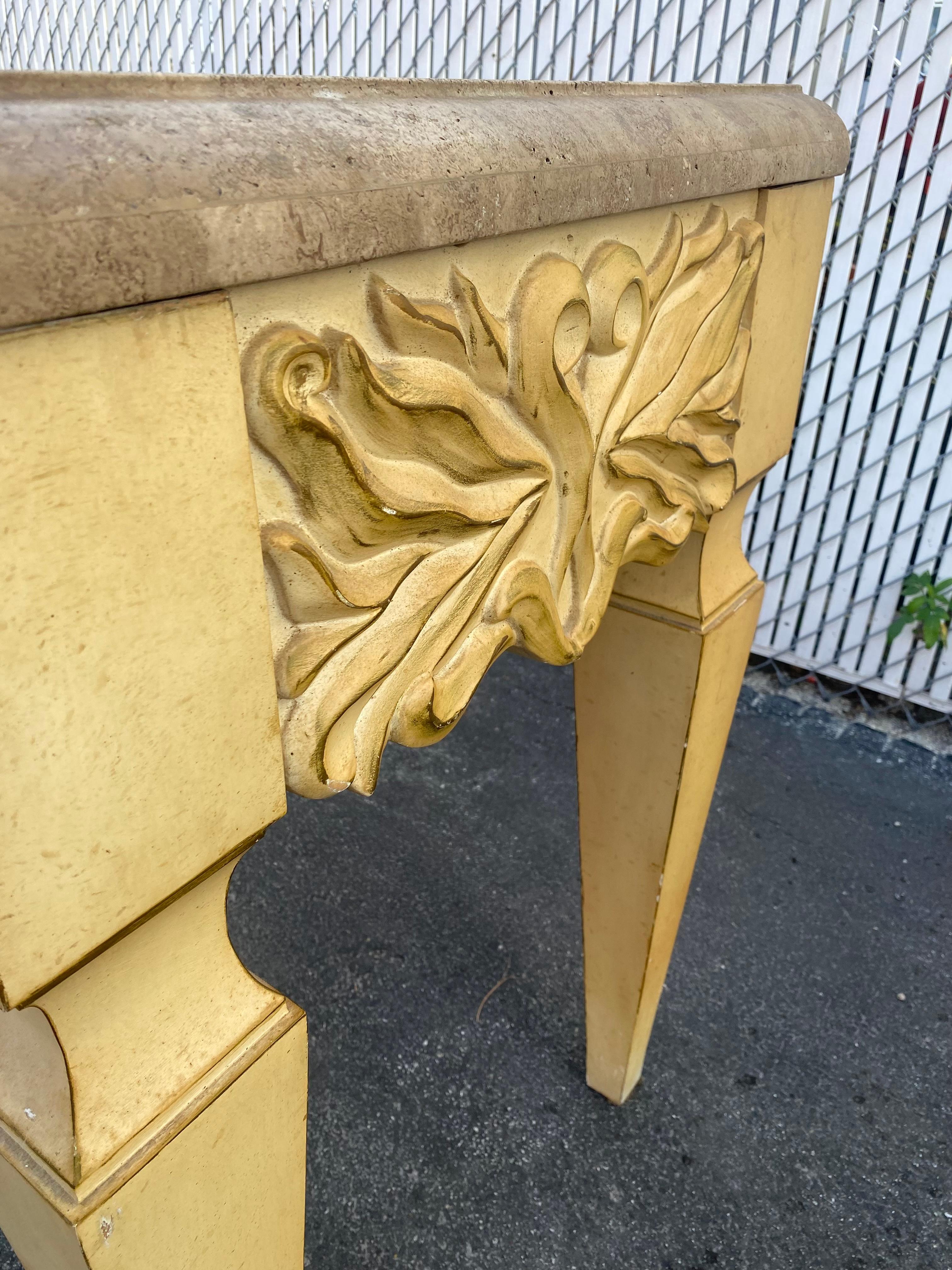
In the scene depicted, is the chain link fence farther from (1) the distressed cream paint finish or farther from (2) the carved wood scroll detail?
(1) the distressed cream paint finish

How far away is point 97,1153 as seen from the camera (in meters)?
0.41

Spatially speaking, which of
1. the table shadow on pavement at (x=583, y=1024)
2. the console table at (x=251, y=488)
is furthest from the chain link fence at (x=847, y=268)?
the console table at (x=251, y=488)

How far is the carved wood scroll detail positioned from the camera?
406 millimetres

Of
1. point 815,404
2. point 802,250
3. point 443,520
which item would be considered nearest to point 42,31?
point 815,404

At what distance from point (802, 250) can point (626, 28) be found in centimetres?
125

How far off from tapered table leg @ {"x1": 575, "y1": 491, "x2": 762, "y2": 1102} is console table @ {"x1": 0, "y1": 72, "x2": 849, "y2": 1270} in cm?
20

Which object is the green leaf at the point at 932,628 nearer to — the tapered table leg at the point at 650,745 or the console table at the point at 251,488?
the tapered table leg at the point at 650,745

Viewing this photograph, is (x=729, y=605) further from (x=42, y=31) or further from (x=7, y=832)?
(x=42, y=31)

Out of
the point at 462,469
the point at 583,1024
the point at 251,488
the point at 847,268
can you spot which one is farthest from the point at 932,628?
the point at 251,488

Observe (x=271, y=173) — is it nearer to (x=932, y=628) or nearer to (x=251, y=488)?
(x=251, y=488)

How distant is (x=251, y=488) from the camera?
37 cm

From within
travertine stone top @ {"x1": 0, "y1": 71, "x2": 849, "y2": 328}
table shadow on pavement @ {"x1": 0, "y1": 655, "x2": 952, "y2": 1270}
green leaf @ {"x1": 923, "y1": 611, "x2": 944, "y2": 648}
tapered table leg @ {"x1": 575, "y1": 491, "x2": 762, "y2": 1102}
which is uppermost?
travertine stone top @ {"x1": 0, "y1": 71, "x2": 849, "y2": 328}

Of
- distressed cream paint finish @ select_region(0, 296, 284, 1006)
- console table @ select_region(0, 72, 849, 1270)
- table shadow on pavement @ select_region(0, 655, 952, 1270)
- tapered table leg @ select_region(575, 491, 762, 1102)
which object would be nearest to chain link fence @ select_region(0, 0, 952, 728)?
table shadow on pavement @ select_region(0, 655, 952, 1270)

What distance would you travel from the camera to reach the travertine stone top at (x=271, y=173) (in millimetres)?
285
